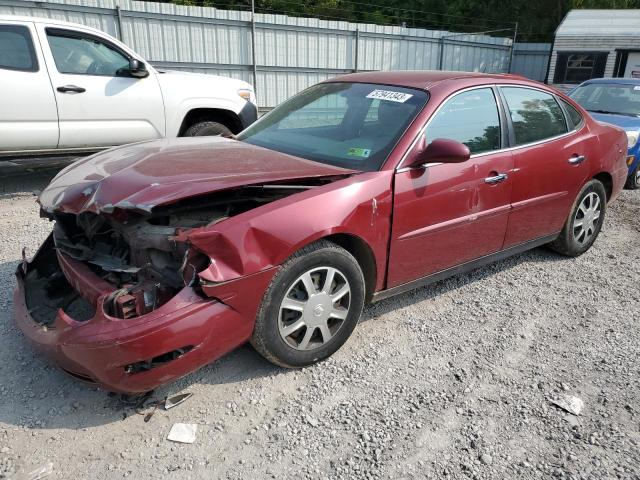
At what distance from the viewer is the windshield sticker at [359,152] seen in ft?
10.7

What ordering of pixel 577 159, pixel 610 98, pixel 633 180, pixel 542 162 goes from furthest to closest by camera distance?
pixel 610 98 < pixel 633 180 < pixel 577 159 < pixel 542 162

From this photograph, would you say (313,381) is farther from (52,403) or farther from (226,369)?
(52,403)

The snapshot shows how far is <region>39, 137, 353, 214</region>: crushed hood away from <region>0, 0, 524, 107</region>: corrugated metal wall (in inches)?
349

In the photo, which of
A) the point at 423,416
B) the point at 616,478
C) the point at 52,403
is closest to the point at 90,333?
the point at 52,403

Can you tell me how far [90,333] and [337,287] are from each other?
4.34ft

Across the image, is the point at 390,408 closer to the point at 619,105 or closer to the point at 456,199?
the point at 456,199

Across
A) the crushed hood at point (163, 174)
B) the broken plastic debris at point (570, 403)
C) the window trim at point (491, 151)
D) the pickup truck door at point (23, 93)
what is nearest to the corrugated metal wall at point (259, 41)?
the pickup truck door at point (23, 93)

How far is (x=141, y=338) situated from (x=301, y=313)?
0.89 m

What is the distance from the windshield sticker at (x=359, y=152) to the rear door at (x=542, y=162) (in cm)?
126

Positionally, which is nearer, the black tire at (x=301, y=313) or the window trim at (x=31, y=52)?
the black tire at (x=301, y=313)

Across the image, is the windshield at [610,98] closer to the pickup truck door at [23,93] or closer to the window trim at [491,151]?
the window trim at [491,151]

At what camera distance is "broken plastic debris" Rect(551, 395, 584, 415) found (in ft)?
9.18

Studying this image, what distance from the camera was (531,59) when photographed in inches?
788

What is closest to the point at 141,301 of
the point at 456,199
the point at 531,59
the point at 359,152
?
the point at 359,152
